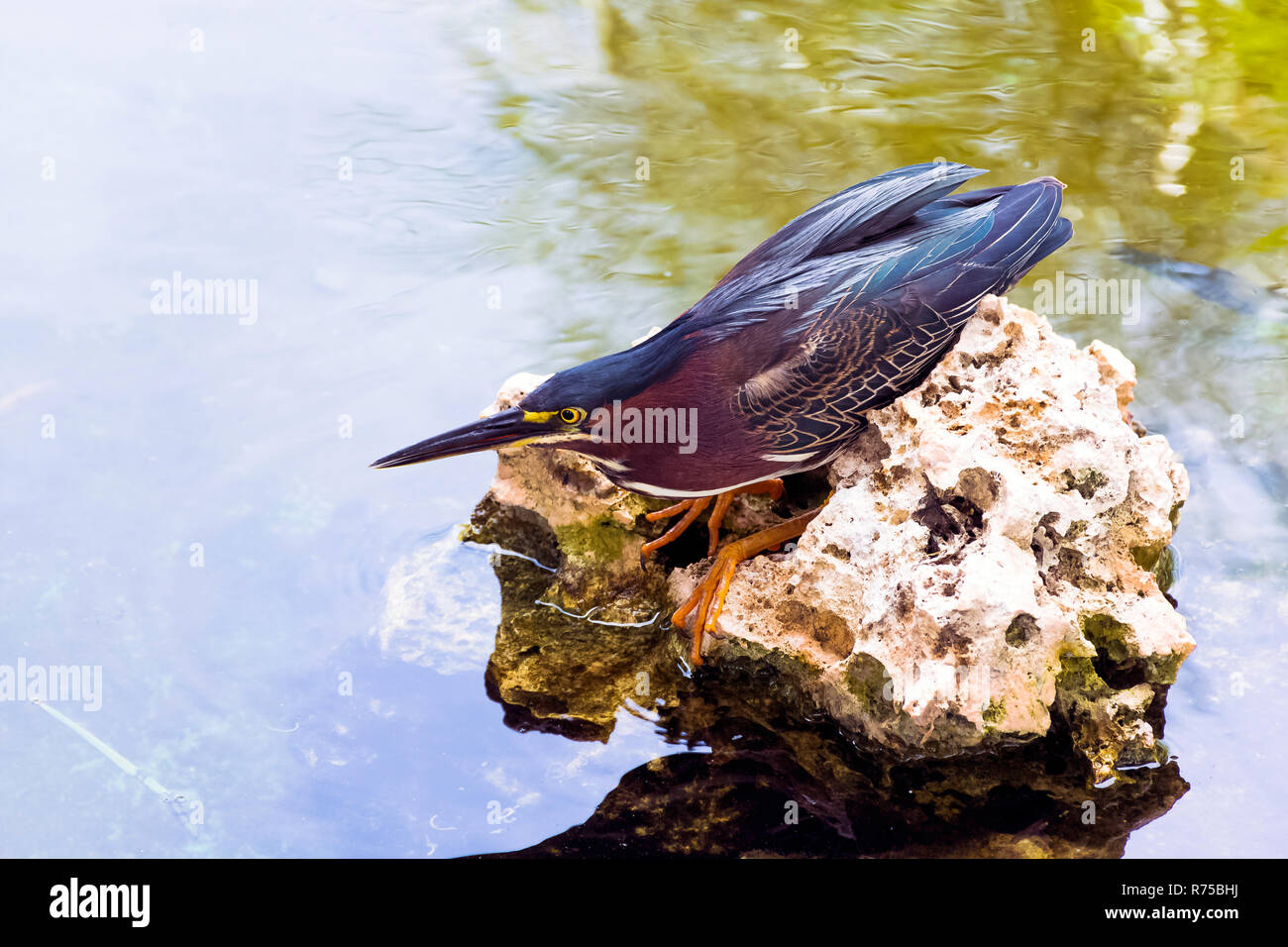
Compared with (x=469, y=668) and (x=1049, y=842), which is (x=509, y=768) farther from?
(x=1049, y=842)

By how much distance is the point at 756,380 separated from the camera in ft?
11.4

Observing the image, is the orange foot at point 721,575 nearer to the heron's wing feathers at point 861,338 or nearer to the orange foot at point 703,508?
the orange foot at point 703,508

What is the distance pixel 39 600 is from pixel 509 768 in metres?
1.64

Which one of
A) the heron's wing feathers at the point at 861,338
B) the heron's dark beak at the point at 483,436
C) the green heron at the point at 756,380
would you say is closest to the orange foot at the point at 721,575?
the green heron at the point at 756,380

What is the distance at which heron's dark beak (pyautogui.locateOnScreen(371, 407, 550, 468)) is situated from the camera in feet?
11.2

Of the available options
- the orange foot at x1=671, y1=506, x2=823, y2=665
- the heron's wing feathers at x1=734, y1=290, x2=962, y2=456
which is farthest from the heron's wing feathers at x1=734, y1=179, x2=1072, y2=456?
the orange foot at x1=671, y1=506, x2=823, y2=665

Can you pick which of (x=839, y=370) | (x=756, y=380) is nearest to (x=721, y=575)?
(x=756, y=380)

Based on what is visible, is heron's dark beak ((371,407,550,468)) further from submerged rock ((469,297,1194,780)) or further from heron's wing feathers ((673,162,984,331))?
heron's wing feathers ((673,162,984,331))

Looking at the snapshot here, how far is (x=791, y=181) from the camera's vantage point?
575cm

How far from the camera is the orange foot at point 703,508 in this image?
382 cm

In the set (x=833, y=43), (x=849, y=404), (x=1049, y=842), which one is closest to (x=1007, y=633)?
(x=1049, y=842)

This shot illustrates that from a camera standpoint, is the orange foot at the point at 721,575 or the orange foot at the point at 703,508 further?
the orange foot at the point at 703,508

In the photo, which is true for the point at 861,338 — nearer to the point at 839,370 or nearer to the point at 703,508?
the point at 839,370

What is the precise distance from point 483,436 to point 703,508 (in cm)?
82
